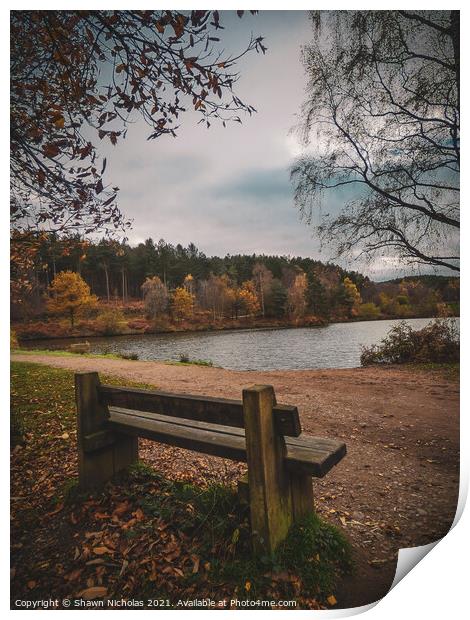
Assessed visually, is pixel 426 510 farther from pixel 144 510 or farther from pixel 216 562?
pixel 144 510

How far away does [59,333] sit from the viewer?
11.5ft

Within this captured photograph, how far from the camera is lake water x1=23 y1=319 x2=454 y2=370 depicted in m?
4.93

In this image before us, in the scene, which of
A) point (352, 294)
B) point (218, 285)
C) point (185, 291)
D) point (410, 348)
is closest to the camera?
point (352, 294)

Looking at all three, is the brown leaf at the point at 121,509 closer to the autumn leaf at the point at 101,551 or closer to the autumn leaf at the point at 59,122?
the autumn leaf at the point at 101,551

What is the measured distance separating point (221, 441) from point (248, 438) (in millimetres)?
276

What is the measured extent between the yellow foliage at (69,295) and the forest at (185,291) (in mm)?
10

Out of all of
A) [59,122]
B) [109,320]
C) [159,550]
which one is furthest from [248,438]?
[109,320]

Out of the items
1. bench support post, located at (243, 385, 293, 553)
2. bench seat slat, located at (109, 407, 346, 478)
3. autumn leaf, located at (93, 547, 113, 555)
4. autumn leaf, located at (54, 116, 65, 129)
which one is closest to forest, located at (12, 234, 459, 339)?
autumn leaf, located at (54, 116, 65, 129)

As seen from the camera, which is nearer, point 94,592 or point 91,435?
point 94,592

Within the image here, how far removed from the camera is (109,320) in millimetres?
4078

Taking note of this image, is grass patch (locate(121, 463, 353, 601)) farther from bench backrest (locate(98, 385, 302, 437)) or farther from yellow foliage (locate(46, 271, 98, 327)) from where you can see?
yellow foliage (locate(46, 271, 98, 327))

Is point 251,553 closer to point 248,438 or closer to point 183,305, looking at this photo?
point 248,438
